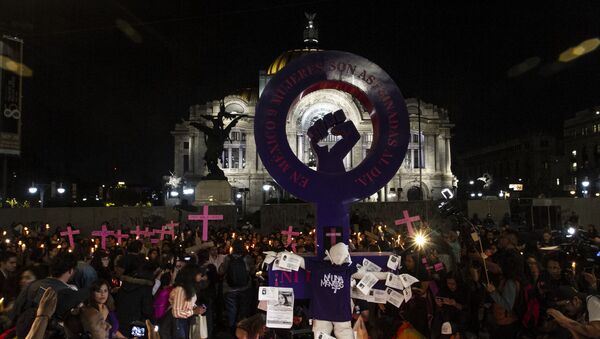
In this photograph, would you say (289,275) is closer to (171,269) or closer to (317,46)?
(171,269)

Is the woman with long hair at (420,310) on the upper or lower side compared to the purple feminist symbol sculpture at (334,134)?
lower

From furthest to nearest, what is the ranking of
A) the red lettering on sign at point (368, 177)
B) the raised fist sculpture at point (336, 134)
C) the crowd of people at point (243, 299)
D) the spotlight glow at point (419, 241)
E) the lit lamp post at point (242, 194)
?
the lit lamp post at point (242, 194)
the spotlight glow at point (419, 241)
the raised fist sculpture at point (336, 134)
the red lettering on sign at point (368, 177)
the crowd of people at point (243, 299)

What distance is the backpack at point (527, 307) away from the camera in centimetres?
579

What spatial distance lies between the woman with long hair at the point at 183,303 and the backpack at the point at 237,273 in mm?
2754

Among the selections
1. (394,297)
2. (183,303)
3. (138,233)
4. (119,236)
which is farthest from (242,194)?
(394,297)

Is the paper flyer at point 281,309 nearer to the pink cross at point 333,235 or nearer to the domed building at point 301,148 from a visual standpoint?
the pink cross at point 333,235

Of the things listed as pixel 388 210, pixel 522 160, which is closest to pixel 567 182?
pixel 522 160

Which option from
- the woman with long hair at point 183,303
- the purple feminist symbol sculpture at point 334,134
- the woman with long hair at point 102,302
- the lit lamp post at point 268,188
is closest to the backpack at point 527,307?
the purple feminist symbol sculpture at point 334,134

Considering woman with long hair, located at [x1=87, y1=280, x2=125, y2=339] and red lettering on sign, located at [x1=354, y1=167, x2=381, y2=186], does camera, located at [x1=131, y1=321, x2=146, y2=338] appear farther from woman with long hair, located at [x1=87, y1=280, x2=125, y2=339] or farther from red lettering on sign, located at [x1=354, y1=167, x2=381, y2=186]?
red lettering on sign, located at [x1=354, y1=167, x2=381, y2=186]

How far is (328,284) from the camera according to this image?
4898mm

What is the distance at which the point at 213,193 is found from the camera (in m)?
24.1

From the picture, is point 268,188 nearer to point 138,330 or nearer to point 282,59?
point 282,59

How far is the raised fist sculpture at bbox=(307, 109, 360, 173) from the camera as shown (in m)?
5.33

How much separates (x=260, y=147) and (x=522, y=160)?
285 feet
